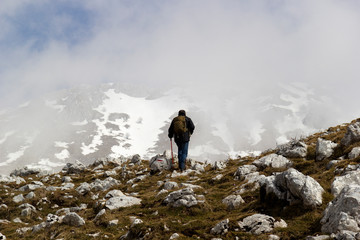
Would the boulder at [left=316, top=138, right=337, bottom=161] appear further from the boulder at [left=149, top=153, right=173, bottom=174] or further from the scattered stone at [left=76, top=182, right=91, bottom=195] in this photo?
the scattered stone at [left=76, top=182, right=91, bottom=195]

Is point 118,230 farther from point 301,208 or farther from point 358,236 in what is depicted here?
point 358,236

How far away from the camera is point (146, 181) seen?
912 inches

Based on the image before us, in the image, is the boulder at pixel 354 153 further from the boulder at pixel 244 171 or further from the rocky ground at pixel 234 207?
the boulder at pixel 244 171

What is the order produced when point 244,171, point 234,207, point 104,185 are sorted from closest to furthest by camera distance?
point 234,207, point 244,171, point 104,185

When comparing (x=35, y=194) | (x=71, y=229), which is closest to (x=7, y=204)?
(x=35, y=194)

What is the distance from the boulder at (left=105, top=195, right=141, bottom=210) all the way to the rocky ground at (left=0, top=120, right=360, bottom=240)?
5cm

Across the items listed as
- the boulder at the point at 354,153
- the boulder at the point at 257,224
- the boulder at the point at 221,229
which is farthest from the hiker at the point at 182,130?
the boulder at the point at 221,229

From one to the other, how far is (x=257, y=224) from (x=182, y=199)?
4669 mm

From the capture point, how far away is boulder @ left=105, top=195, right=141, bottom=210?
14.5 m

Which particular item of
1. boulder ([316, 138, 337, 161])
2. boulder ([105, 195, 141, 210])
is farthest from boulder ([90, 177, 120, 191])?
boulder ([316, 138, 337, 161])

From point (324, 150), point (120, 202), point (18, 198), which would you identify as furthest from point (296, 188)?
point (18, 198)

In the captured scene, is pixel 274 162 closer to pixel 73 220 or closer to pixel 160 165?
pixel 160 165

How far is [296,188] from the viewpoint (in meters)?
9.71

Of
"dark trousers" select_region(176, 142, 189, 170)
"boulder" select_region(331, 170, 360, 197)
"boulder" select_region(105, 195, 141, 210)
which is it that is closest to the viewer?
"boulder" select_region(331, 170, 360, 197)
